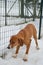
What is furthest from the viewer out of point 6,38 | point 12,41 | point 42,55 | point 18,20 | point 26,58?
point 18,20

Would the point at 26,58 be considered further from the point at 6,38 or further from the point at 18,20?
the point at 18,20

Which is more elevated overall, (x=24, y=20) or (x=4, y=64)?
(x=24, y=20)

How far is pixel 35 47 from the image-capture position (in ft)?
14.9

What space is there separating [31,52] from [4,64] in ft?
2.91

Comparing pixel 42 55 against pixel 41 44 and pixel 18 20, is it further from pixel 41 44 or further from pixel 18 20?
pixel 18 20

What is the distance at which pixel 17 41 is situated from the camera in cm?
341

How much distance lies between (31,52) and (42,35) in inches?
60.1

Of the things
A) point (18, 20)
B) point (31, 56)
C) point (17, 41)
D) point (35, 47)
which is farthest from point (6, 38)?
point (18, 20)

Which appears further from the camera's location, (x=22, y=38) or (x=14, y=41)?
(x=22, y=38)

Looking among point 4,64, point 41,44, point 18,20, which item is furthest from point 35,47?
point 18,20

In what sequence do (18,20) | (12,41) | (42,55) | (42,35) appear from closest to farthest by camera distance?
(12,41) < (42,55) < (42,35) < (18,20)

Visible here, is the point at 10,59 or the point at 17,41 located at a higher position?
the point at 17,41

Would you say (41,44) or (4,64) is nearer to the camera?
(4,64)

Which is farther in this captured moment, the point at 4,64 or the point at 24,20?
the point at 24,20
